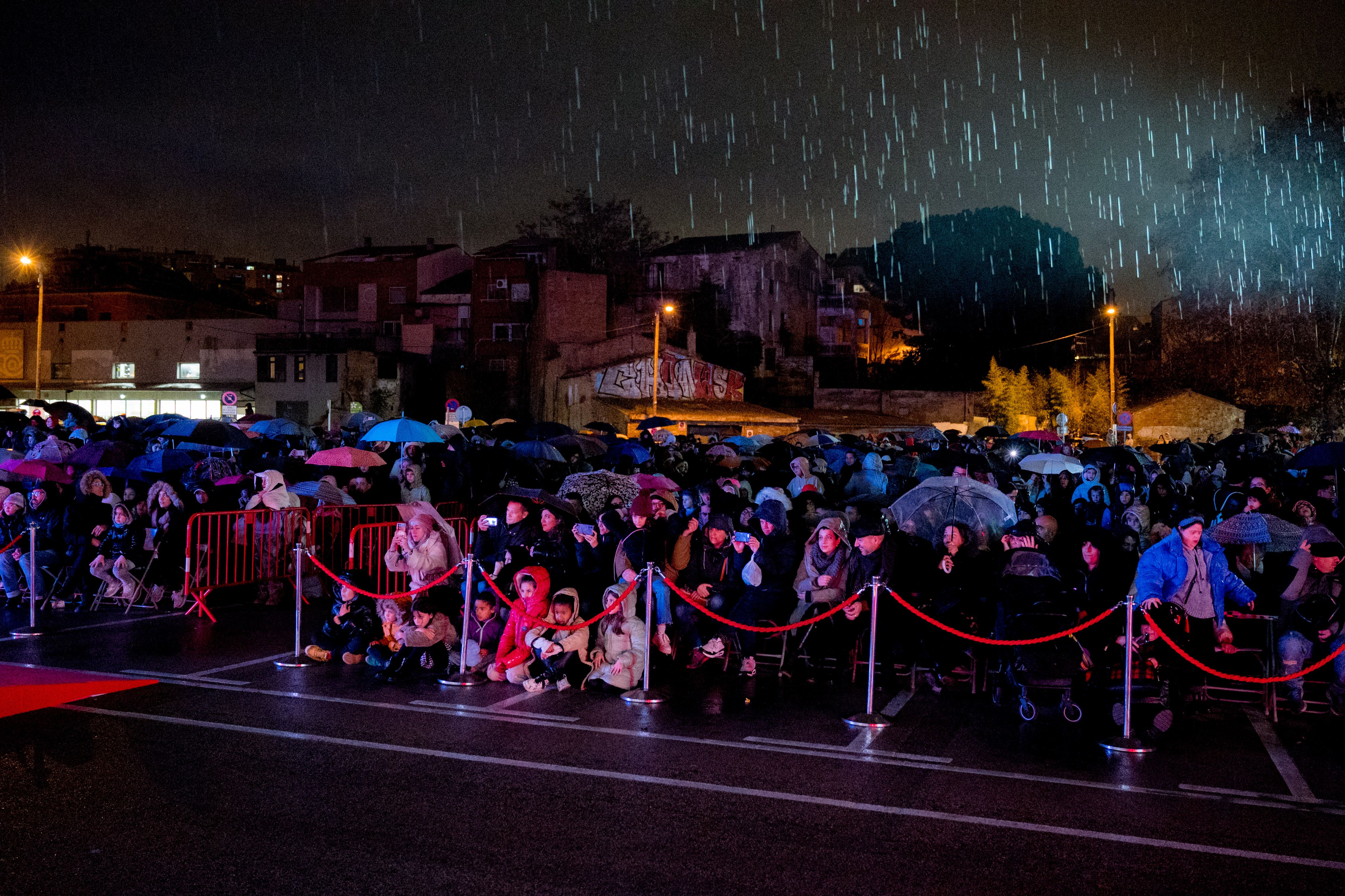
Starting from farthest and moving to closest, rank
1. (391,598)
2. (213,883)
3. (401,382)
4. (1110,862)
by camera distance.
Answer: (401,382), (391,598), (1110,862), (213,883)

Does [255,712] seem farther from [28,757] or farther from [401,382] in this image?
[401,382]

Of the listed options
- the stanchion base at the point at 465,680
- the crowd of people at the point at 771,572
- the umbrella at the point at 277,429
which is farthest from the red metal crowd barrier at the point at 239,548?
the umbrella at the point at 277,429

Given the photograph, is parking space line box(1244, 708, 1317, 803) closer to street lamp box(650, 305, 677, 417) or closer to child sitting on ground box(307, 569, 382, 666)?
child sitting on ground box(307, 569, 382, 666)

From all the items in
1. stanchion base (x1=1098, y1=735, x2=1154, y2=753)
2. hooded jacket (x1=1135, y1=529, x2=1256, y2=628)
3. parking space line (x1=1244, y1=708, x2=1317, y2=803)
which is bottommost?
parking space line (x1=1244, y1=708, x2=1317, y2=803)

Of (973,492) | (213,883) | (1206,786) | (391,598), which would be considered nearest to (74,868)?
(213,883)

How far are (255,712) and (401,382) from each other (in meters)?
48.9

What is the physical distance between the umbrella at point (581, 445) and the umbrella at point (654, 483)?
5.91 metres

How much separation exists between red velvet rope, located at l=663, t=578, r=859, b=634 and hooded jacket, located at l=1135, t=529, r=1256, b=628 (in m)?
2.30

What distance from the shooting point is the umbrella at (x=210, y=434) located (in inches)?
677

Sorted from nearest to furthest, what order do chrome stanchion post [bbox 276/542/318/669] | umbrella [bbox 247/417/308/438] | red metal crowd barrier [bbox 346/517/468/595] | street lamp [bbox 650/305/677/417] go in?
chrome stanchion post [bbox 276/542/318/669] < red metal crowd barrier [bbox 346/517/468/595] < umbrella [bbox 247/417/308/438] < street lamp [bbox 650/305/677/417]

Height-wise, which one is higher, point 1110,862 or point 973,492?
point 973,492

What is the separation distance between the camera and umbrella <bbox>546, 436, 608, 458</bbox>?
2000 cm

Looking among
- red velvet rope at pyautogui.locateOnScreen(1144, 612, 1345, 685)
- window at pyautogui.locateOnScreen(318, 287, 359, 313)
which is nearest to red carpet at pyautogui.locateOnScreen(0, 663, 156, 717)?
red velvet rope at pyautogui.locateOnScreen(1144, 612, 1345, 685)

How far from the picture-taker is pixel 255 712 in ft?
26.1
